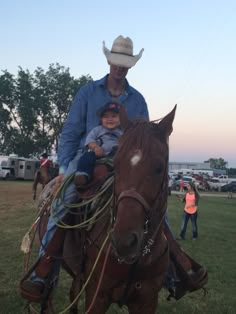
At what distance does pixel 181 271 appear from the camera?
13.6 ft

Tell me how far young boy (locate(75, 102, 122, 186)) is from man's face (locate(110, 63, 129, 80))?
0.61 metres

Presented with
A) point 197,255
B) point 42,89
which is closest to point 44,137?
point 42,89

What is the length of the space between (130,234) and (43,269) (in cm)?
187

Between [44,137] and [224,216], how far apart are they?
4543cm

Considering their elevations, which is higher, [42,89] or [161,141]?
[42,89]

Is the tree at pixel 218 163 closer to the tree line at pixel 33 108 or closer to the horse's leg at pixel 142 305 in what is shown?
the tree line at pixel 33 108

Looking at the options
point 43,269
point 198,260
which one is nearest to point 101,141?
point 43,269

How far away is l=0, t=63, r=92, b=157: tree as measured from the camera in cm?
6425

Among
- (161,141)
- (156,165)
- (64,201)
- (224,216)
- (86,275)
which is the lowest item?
(224,216)

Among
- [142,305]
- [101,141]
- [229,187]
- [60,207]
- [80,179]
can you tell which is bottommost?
[229,187]

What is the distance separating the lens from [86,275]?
12.2 feet

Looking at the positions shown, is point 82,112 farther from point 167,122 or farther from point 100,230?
point 167,122

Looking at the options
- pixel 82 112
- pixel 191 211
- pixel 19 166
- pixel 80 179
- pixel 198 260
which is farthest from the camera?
pixel 19 166

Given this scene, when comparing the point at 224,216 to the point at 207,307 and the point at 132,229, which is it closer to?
the point at 207,307
